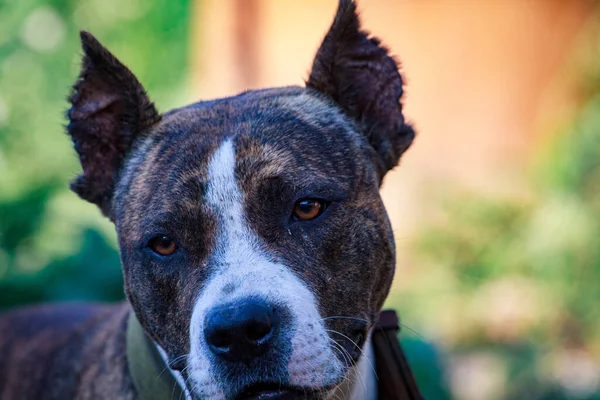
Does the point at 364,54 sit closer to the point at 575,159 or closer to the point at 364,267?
the point at 364,267

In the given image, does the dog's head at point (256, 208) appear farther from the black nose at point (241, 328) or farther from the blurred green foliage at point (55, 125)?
the blurred green foliage at point (55, 125)

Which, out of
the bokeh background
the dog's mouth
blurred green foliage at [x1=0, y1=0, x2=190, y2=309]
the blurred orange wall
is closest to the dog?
the dog's mouth

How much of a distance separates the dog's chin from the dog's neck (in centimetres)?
38

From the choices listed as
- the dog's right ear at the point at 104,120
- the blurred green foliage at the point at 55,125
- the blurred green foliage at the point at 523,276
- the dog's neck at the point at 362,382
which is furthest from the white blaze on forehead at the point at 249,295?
the blurred green foliage at the point at 523,276

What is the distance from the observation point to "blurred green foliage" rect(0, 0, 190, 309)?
250 inches

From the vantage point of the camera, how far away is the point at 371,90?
148 inches

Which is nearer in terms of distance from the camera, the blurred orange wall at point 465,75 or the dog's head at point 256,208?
the dog's head at point 256,208

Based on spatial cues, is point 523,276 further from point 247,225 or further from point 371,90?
point 247,225

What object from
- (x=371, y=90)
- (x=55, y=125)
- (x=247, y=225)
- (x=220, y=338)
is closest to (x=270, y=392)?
(x=220, y=338)

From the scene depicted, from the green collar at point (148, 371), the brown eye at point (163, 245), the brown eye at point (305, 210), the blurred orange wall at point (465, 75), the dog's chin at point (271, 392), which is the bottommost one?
the green collar at point (148, 371)

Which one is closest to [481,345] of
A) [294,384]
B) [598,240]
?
[598,240]

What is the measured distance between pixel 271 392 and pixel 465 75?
8.04 metres

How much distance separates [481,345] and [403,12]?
4.41 metres

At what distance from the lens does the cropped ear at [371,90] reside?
12.1 ft
